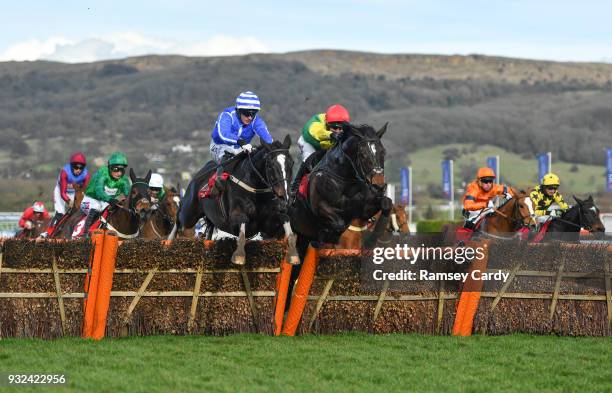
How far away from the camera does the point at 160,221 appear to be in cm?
1638

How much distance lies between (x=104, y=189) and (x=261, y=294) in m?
5.43

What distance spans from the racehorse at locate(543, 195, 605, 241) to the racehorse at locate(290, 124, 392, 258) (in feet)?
17.0

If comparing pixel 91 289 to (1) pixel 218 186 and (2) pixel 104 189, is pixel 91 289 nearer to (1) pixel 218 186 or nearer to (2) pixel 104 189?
(1) pixel 218 186

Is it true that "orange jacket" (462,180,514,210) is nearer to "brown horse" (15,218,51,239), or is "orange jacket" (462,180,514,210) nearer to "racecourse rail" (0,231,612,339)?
"racecourse rail" (0,231,612,339)

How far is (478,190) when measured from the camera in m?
16.2

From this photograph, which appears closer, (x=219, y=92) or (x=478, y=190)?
(x=478, y=190)

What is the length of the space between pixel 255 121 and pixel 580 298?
458cm

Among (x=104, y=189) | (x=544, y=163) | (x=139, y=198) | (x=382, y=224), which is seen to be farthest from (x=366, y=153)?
(x=544, y=163)

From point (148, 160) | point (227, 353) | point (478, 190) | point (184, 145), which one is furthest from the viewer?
point (184, 145)

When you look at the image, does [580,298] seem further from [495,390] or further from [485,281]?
[495,390]

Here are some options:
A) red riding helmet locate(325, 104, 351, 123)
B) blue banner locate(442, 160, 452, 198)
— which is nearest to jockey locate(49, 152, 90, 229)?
red riding helmet locate(325, 104, 351, 123)

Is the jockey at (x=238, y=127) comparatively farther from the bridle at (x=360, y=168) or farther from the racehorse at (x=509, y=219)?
the racehorse at (x=509, y=219)

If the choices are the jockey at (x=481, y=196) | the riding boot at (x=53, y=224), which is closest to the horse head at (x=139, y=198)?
the riding boot at (x=53, y=224)

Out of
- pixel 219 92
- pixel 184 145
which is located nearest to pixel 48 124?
pixel 184 145
